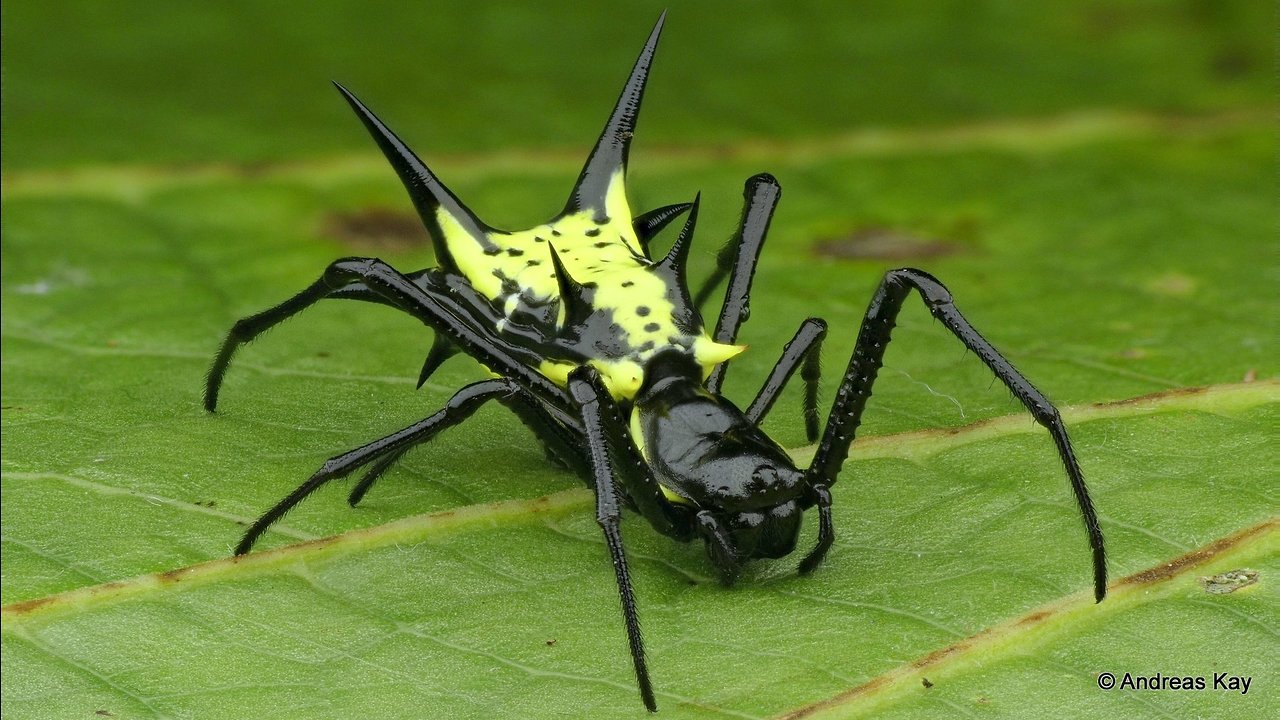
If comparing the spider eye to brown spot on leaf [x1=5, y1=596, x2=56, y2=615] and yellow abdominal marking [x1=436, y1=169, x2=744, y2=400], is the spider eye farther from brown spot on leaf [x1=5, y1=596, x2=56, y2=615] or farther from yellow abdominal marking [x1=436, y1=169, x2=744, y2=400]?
brown spot on leaf [x1=5, y1=596, x2=56, y2=615]

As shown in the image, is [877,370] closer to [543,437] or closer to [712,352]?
[712,352]

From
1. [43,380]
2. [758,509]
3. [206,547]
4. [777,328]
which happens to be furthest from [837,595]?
[43,380]

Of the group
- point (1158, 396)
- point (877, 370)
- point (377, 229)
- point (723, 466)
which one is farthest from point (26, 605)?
point (1158, 396)

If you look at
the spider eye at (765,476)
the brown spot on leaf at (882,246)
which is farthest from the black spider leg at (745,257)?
the brown spot on leaf at (882,246)

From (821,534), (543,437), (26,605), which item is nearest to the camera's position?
(26,605)

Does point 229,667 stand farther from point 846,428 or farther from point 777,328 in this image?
point 777,328
